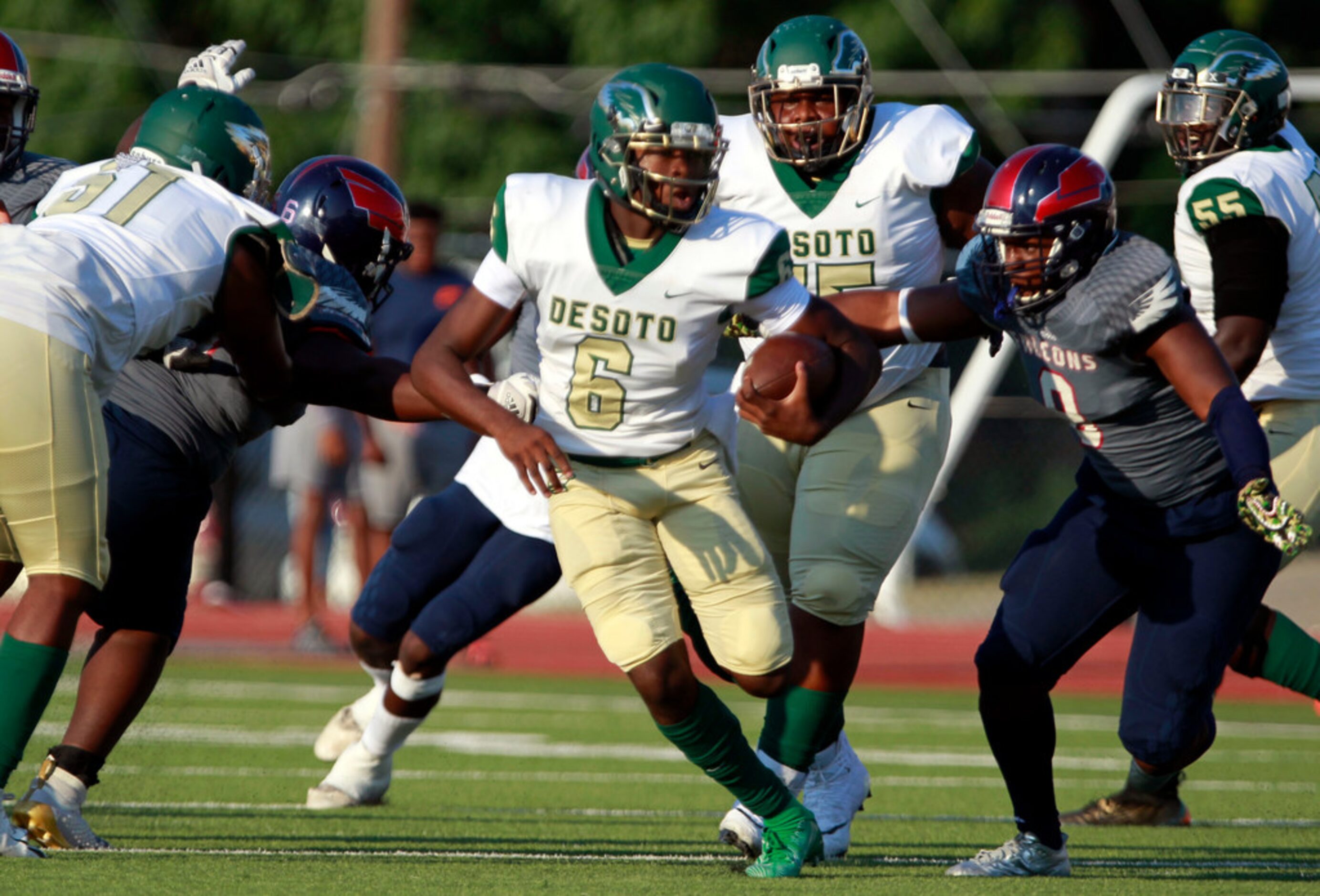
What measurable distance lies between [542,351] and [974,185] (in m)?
1.35

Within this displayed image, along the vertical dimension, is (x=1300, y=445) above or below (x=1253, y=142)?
below

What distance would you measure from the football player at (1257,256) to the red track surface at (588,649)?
15.0 feet

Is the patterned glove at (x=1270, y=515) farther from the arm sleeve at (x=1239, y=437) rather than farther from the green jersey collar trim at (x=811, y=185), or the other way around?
the green jersey collar trim at (x=811, y=185)

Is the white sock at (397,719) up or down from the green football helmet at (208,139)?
down

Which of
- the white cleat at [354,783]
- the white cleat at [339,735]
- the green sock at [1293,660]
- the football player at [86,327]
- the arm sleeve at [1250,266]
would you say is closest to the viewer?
the football player at [86,327]

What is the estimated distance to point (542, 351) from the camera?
4.17m

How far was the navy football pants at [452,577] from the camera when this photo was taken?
5.21 metres

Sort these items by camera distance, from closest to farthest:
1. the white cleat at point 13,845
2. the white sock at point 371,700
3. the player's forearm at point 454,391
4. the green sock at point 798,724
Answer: the white cleat at point 13,845, the player's forearm at point 454,391, the green sock at point 798,724, the white sock at point 371,700

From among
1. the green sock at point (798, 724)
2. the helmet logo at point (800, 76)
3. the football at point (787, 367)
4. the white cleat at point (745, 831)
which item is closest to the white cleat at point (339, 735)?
the green sock at point (798, 724)

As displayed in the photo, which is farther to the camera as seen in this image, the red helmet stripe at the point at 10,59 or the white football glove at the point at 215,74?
the red helmet stripe at the point at 10,59

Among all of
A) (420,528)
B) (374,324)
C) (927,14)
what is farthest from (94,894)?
(927,14)

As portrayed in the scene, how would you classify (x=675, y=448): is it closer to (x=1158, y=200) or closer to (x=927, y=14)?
(x=1158, y=200)

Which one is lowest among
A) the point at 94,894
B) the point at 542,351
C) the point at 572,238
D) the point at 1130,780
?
the point at 1130,780

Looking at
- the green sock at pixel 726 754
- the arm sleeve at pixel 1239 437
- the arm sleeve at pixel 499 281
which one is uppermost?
the arm sleeve at pixel 499 281
